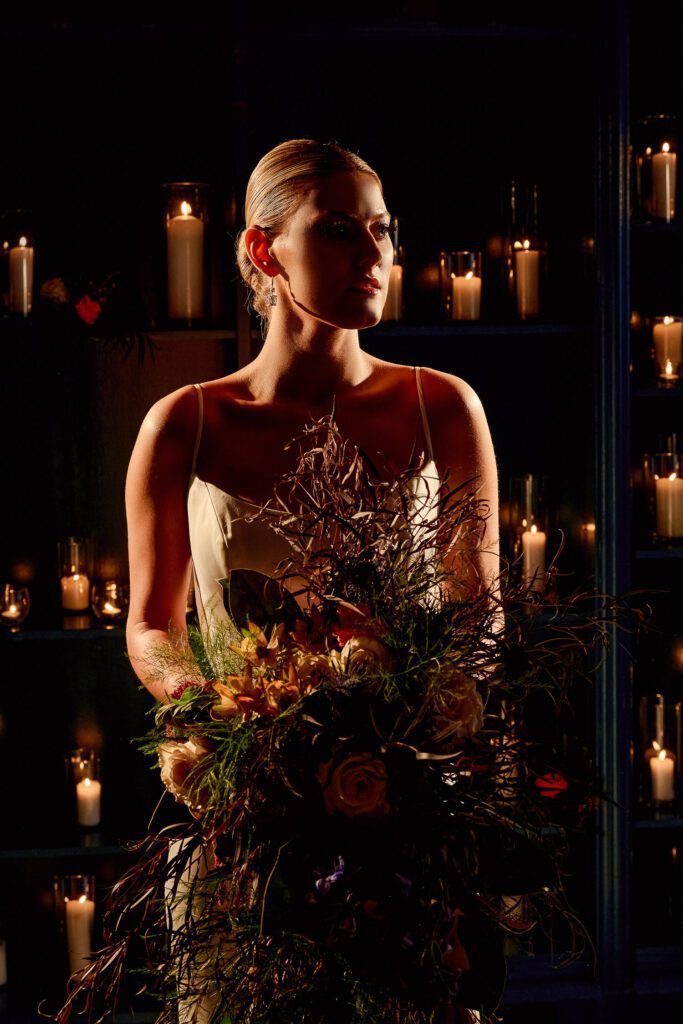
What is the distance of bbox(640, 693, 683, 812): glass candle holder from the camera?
95.7 inches

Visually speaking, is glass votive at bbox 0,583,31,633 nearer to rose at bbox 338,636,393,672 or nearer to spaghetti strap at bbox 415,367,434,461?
spaghetti strap at bbox 415,367,434,461

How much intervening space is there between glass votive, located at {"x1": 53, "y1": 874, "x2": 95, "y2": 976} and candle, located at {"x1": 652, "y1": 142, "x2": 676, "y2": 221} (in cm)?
196

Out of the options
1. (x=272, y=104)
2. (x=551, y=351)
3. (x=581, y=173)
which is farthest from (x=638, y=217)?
(x=272, y=104)

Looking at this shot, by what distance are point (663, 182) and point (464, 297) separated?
1.66ft

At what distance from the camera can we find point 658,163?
2.37 m

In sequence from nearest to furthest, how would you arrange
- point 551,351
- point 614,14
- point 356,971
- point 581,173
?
point 356,971
point 614,14
point 581,173
point 551,351

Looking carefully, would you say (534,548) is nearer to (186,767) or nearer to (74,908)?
(74,908)

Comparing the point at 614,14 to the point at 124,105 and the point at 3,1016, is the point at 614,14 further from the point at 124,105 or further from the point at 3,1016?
the point at 3,1016

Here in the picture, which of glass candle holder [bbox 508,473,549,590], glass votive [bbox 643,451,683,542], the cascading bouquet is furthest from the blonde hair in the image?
glass votive [bbox 643,451,683,542]

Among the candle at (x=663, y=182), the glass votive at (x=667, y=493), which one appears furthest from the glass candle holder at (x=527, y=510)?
the candle at (x=663, y=182)

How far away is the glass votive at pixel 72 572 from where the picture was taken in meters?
2.44

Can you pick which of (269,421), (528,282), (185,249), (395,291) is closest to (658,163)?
(528,282)

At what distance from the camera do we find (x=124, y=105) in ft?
8.30

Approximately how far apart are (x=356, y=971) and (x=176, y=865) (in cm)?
17
